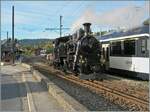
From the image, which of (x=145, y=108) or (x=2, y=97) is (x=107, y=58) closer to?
(x=2, y=97)

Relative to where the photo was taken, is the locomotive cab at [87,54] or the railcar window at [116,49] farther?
the railcar window at [116,49]

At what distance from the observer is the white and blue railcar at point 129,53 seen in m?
22.6

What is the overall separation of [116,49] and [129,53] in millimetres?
2941

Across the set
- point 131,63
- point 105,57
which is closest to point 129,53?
point 131,63

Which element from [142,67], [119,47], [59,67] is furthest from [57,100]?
[59,67]

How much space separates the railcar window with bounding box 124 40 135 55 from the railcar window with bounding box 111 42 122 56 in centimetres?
141

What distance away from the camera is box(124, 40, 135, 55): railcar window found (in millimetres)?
24320

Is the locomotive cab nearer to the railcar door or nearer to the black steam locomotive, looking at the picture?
the black steam locomotive

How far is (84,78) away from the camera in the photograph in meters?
25.8

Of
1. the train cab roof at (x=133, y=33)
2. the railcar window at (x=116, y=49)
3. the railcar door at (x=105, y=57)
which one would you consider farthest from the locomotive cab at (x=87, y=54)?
the railcar door at (x=105, y=57)

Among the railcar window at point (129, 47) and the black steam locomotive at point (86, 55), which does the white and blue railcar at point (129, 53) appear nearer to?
the railcar window at point (129, 47)

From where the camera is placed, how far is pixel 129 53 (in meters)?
25.1

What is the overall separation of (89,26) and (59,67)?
11284mm

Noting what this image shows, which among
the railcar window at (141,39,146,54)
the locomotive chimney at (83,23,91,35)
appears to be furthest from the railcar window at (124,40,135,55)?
the locomotive chimney at (83,23,91,35)
